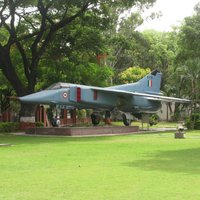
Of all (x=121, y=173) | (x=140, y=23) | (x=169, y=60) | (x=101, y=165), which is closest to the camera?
(x=121, y=173)

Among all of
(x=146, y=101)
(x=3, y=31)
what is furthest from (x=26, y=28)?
(x=146, y=101)

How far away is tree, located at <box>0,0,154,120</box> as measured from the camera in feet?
98.1

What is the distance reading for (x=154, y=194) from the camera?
7961 mm

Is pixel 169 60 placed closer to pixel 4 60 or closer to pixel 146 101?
pixel 146 101

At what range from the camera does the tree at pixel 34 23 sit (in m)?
29.9

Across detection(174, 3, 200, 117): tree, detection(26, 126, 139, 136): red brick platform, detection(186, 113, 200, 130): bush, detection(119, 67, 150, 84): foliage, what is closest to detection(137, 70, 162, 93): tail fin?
detection(174, 3, 200, 117): tree

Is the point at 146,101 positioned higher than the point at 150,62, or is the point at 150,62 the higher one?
the point at 150,62

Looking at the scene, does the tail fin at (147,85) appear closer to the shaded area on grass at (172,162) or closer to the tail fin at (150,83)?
the tail fin at (150,83)

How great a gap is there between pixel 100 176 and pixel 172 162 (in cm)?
331

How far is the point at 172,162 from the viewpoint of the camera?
1266cm

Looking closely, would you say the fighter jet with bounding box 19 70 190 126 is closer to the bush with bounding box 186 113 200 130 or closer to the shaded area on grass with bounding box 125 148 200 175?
the bush with bounding box 186 113 200 130

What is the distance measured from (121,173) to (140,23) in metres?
45.9

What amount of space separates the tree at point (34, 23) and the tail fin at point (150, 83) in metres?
6.49

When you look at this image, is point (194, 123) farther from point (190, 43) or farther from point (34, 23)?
point (34, 23)
